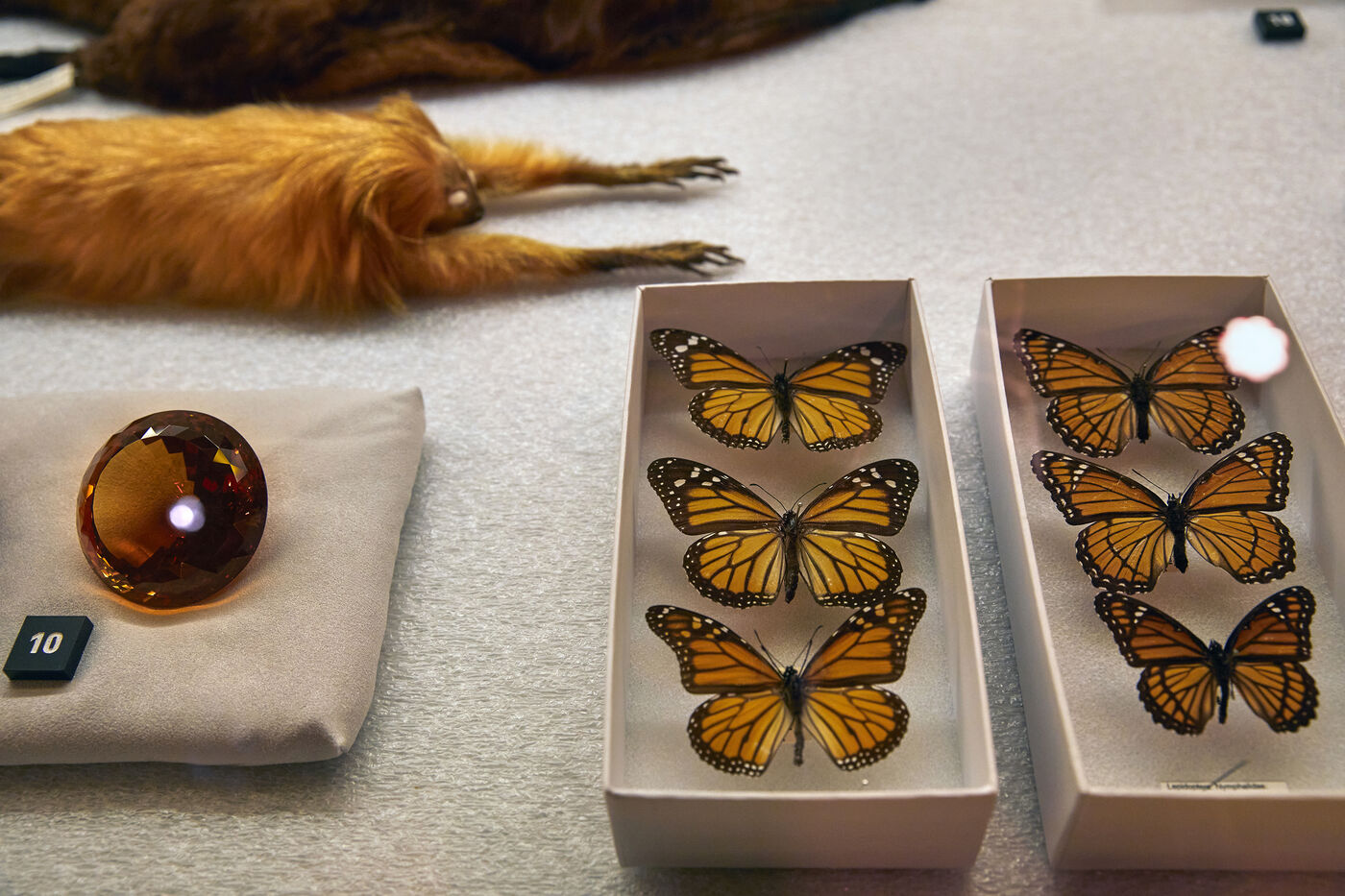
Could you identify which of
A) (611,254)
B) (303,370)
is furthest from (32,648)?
(611,254)

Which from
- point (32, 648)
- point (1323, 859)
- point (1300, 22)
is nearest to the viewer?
point (1323, 859)

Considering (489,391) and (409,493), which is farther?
(489,391)

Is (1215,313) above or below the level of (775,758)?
above

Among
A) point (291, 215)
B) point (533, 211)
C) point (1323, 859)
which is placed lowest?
point (1323, 859)

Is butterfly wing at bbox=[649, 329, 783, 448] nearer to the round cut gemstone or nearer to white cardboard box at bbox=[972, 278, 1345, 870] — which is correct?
white cardboard box at bbox=[972, 278, 1345, 870]

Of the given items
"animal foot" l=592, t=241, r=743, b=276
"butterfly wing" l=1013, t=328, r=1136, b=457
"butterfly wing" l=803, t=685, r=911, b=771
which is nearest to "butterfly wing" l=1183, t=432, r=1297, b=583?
"butterfly wing" l=1013, t=328, r=1136, b=457

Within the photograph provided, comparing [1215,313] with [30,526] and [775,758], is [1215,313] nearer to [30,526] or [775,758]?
[775,758]

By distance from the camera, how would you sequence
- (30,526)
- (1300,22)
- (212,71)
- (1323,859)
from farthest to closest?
(1300,22), (212,71), (30,526), (1323,859)
